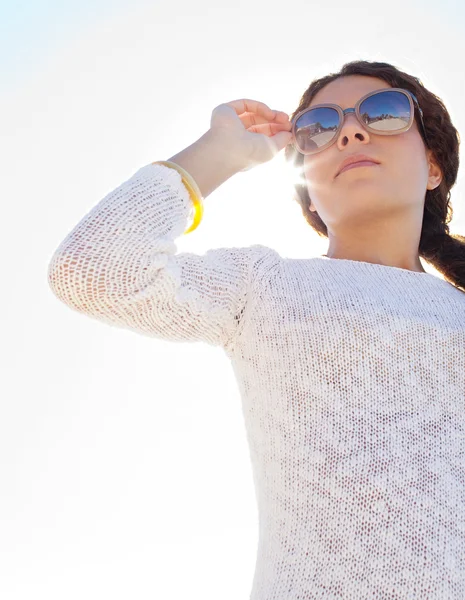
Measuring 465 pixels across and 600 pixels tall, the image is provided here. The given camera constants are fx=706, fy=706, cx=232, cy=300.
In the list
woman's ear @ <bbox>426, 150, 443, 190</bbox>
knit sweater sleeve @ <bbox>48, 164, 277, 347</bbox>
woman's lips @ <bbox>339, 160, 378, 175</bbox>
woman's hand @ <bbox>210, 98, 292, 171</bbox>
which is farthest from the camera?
woman's ear @ <bbox>426, 150, 443, 190</bbox>

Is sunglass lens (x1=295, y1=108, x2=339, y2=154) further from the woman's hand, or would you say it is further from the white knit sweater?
the white knit sweater

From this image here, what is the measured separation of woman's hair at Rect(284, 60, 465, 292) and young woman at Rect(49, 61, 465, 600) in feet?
2.15

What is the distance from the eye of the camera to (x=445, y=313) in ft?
7.82

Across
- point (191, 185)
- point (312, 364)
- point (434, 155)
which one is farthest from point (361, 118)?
point (312, 364)

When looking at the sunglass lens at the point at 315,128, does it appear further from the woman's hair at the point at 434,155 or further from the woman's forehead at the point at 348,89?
the woman's hair at the point at 434,155

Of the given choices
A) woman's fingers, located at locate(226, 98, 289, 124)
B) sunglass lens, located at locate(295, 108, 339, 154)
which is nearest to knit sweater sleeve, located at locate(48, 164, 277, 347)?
woman's fingers, located at locate(226, 98, 289, 124)

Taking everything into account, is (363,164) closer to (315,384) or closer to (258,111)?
(258,111)

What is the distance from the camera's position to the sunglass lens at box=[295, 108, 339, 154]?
2904mm

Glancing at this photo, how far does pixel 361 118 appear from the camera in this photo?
2877mm

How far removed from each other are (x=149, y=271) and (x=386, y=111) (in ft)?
4.65

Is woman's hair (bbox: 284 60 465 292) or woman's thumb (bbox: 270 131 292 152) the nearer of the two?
woman's thumb (bbox: 270 131 292 152)

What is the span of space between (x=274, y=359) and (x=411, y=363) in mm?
417

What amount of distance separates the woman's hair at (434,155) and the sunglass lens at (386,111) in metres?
0.23

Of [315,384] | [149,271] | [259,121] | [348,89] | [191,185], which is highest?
[348,89]
